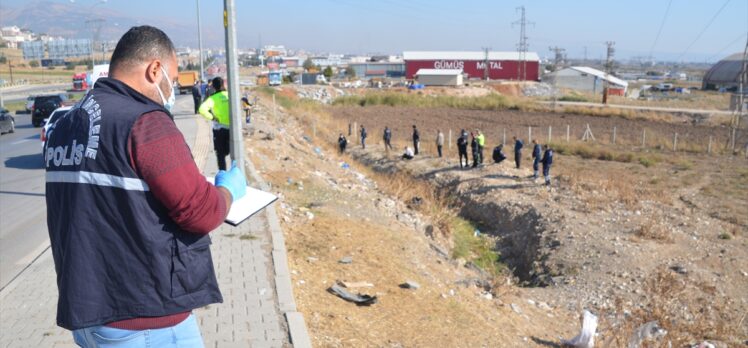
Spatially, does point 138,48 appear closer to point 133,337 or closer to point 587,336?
point 133,337

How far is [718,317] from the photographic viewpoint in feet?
35.0

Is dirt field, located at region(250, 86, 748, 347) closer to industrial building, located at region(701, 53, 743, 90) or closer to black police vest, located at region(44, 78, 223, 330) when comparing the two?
black police vest, located at region(44, 78, 223, 330)

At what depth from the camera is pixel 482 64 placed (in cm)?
9431

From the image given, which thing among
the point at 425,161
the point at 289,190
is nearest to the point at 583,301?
the point at 289,190

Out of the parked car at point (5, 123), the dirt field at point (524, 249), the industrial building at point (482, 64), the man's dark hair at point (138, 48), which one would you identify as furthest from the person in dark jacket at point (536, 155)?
the industrial building at point (482, 64)

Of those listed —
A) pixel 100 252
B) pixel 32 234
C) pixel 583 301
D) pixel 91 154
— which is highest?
pixel 91 154

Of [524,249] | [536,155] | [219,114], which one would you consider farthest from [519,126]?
[219,114]

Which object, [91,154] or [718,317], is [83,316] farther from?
[718,317]

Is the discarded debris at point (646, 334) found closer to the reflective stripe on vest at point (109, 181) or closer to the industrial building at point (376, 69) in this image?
the reflective stripe on vest at point (109, 181)

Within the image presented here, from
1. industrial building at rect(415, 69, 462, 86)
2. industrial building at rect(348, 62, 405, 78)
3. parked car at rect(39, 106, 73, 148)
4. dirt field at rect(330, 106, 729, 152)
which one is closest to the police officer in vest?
parked car at rect(39, 106, 73, 148)

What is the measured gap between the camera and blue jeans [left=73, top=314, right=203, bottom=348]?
7.99 ft

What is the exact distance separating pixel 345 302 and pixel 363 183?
40.5 ft

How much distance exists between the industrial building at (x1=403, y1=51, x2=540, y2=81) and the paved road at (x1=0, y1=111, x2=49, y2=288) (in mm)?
75440

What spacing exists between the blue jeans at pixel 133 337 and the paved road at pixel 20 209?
18.7ft
